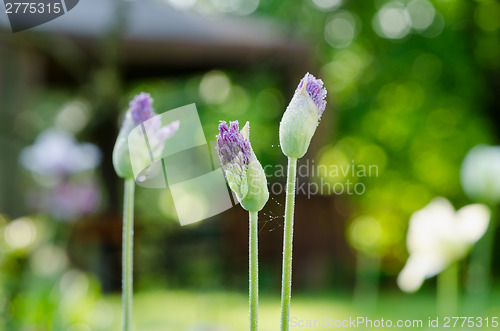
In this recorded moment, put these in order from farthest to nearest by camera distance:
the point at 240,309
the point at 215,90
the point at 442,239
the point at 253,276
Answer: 1. the point at 215,90
2. the point at 240,309
3. the point at 442,239
4. the point at 253,276

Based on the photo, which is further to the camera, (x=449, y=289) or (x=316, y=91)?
(x=449, y=289)

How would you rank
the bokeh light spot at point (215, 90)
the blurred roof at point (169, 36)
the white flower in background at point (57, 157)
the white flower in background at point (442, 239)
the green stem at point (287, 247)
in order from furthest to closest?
the bokeh light spot at point (215, 90) → the blurred roof at point (169, 36) → the white flower in background at point (57, 157) → the white flower in background at point (442, 239) → the green stem at point (287, 247)

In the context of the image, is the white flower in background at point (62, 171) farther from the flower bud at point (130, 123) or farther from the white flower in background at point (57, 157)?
the flower bud at point (130, 123)

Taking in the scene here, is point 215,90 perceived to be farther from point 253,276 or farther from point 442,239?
point 253,276

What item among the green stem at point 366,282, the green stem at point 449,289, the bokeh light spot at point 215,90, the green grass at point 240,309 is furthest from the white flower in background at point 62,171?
the bokeh light spot at point 215,90

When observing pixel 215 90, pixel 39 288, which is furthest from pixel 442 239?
pixel 215 90

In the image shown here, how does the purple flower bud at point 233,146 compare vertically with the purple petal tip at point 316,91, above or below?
below

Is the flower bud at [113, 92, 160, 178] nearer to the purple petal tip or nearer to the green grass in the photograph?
the purple petal tip
